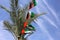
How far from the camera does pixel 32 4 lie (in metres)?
17.9

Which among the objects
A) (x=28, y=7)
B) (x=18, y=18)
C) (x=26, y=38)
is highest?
(x=28, y=7)

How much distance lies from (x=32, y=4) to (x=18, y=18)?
1.81 meters

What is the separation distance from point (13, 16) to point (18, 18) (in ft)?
1.44

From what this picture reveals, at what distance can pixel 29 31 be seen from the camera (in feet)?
58.4

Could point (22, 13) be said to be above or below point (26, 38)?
above

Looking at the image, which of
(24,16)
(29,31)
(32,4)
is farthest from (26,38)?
(32,4)

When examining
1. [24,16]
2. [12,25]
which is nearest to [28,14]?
[24,16]

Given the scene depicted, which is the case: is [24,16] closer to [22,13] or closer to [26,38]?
[22,13]

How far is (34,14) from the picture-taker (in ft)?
58.0

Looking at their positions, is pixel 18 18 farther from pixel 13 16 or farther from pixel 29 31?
pixel 29 31

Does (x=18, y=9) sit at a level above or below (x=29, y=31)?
above

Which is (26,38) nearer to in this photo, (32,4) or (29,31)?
(29,31)

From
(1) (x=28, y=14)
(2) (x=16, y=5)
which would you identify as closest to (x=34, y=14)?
(1) (x=28, y=14)

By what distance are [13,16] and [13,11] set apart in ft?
1.34
